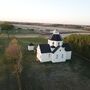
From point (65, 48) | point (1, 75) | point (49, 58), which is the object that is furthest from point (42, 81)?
point (65, 48)

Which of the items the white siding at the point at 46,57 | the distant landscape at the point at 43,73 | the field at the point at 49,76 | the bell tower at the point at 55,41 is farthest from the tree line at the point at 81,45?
the white siding at the point at 46,57

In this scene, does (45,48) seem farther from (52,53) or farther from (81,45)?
(81,45)

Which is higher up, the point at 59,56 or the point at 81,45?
the point at 81,45

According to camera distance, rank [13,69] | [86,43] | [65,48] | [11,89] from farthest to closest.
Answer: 1. [86,43]
2. [65,48]
3. [13,69]
4. [11,89]

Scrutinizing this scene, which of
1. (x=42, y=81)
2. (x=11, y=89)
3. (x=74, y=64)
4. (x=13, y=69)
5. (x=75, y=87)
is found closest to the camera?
(x=11, y=89)

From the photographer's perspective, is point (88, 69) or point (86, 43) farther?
point (86, 43)

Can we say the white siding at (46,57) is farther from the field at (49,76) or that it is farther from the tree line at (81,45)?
the tree line at (81,45)

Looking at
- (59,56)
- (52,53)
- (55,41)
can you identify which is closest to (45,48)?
(52,53)

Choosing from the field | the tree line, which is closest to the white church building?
the field

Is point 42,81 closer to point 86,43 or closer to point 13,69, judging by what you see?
point 13,69
